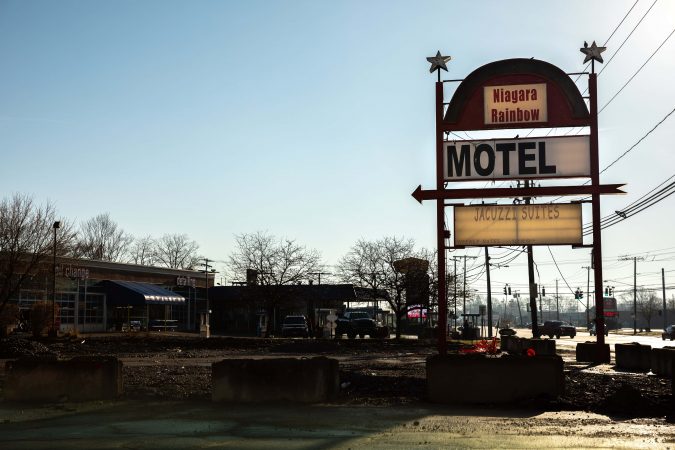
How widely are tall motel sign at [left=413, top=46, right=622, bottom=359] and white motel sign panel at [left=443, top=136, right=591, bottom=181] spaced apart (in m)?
0.02

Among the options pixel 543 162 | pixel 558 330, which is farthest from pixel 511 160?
pixel 558 330

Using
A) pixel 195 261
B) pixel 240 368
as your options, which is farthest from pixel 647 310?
pixel 240 368

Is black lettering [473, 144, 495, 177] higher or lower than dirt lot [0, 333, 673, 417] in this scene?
higher

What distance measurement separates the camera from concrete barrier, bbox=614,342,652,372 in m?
22.0

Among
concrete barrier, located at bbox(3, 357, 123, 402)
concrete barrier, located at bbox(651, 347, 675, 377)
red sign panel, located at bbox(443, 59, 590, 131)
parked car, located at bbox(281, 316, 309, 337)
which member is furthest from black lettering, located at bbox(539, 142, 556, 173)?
parked car, located at bbox(281, 316, 309, 337)

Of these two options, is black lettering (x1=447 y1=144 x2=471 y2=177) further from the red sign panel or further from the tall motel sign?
the red sign panel

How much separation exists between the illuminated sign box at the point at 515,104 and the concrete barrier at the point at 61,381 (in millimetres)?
10908

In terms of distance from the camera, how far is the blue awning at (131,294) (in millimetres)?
57562

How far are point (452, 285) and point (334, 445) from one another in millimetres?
53338

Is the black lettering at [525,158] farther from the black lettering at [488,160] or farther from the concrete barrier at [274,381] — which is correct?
the concrete barrier at [274,381]

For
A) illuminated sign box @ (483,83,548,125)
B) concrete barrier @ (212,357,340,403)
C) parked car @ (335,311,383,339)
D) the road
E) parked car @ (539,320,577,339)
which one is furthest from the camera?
parked car @ (539,320,577,339)

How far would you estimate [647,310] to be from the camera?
123 meters

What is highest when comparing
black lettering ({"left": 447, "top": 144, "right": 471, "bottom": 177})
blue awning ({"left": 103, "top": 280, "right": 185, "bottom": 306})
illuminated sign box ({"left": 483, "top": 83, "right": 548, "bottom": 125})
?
illuminated sign box ({"left": 483, "top": 83, "right": 548, "bottom": 125})

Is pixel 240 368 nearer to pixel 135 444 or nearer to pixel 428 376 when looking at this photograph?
pixel 428 376
